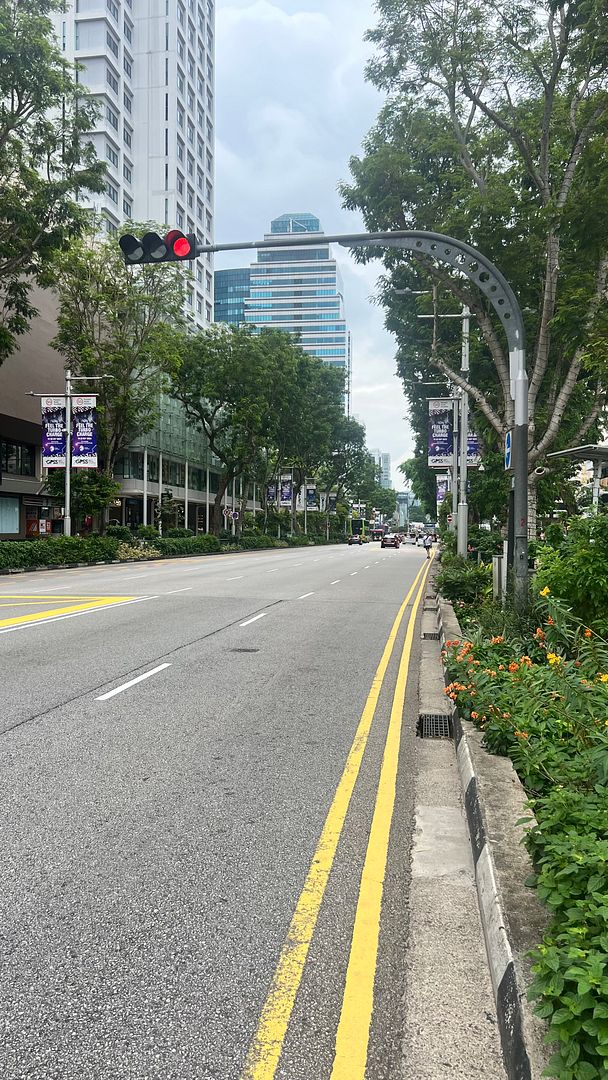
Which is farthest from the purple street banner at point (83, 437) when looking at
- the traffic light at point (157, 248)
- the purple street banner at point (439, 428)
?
the traffic light at point (157, 248)

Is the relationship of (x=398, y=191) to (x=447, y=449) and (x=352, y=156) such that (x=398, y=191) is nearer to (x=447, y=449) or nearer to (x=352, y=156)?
(x=352, y=156)

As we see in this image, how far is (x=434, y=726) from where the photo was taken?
22.2 feet

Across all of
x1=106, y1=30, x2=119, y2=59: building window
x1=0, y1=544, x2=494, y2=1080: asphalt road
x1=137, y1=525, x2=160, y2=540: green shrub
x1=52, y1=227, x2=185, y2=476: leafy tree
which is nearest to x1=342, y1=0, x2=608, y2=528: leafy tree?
x1=0, y1=544, x2=494, y2=1080: asphalt road

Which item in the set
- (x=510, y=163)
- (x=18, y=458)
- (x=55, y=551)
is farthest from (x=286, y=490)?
(x=510, y=163)

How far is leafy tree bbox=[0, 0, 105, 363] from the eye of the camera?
22.9 m

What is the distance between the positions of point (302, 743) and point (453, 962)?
319 centimetres

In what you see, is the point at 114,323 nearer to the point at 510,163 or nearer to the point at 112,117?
the point at 510,163

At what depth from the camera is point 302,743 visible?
246 inches

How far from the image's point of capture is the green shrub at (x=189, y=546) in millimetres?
47250

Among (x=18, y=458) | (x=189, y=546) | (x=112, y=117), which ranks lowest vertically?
(x=189, y=546)

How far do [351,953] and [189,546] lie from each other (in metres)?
48.6

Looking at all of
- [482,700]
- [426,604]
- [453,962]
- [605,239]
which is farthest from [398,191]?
[453,962]

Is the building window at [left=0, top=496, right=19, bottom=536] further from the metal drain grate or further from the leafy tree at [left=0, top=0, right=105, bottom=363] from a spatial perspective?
the metal drain grate

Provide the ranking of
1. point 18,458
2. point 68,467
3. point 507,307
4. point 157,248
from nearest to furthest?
point 157,248, point 507,307, point 68,467, point 18,458
